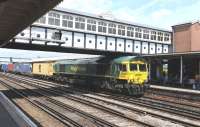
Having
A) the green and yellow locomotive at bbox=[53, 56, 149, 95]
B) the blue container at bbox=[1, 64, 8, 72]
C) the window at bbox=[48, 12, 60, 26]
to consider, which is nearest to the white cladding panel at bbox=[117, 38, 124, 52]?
the window at bbox=[48, 12, 60, 26]

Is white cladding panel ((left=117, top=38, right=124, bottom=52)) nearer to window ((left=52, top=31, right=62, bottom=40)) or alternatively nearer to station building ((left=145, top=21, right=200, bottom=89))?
station building ((left=145, top=21, right=200, bottom=89))

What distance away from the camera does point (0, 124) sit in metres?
12.6

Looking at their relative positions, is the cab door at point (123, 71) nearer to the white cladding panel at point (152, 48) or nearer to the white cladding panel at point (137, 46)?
the white cladding panel at point (137, 46)

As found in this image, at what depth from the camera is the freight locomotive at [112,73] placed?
26.1 m

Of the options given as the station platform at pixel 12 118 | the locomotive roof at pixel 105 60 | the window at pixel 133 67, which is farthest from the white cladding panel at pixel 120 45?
the station platform at pixel 12 118

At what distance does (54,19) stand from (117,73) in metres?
19.2

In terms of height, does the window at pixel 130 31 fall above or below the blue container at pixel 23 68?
above

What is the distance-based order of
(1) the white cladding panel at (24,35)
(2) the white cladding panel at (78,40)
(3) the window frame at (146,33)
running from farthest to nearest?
(3) the window frame at (146,33) → (2) the white cladding panel at (78,40) → (1) the white cladding panel at (24,35)

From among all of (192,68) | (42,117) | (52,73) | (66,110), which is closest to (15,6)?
(42,117)

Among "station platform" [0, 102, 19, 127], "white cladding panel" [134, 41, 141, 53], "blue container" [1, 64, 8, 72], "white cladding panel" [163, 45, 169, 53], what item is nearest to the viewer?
"station platform" [0, 102, 19, 127]

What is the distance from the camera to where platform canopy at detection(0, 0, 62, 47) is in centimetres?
1480

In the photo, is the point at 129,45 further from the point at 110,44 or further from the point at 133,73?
the point at 133,73

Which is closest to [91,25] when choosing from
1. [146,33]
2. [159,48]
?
[146,33]

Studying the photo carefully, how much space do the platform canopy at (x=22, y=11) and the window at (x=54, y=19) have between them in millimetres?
21398
